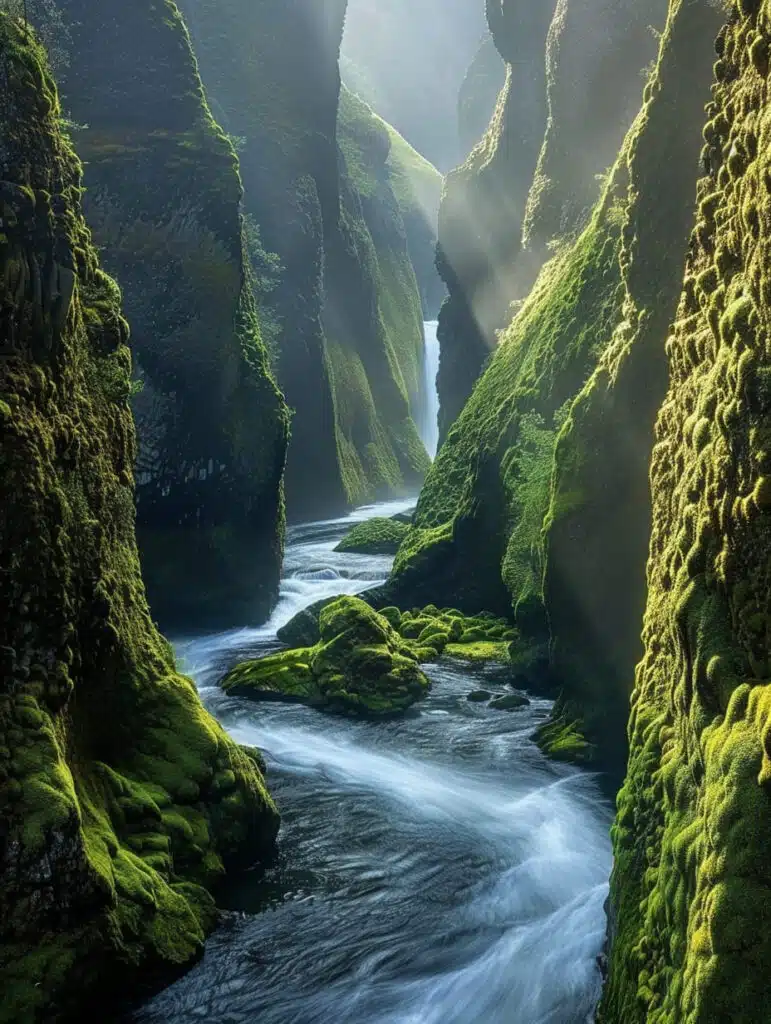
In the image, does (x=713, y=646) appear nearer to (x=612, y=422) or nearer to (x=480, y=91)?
(x=612, y=422)

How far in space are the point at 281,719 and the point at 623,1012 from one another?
11918 millimetres

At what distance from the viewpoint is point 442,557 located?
28.2 meters

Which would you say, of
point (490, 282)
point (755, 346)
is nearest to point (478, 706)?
point (755, 346)

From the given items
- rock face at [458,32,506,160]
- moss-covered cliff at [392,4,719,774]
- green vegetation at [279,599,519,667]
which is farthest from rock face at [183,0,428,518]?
moss-covered cliff at [392,4,719,774]

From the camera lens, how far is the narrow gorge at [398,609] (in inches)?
285

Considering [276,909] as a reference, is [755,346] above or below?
above

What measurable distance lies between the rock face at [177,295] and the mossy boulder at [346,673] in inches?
270

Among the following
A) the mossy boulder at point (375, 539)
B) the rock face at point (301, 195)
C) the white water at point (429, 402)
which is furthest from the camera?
the white water at point (429, 402)

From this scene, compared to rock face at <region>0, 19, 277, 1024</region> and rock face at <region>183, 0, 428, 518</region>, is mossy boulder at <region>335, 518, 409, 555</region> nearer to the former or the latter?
rock face at <region>183, 0, 428, 518</region>

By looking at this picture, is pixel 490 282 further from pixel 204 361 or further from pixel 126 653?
pixel 126 653

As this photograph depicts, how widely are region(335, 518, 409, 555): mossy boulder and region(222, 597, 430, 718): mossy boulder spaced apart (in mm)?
16308

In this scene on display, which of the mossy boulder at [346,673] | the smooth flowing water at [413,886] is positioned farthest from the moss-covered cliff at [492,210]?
the smooth flowing water at [413,886]

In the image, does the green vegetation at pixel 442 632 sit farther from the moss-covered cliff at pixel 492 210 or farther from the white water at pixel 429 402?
the white water at pixel 429 402

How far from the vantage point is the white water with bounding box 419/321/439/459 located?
84250 mm
